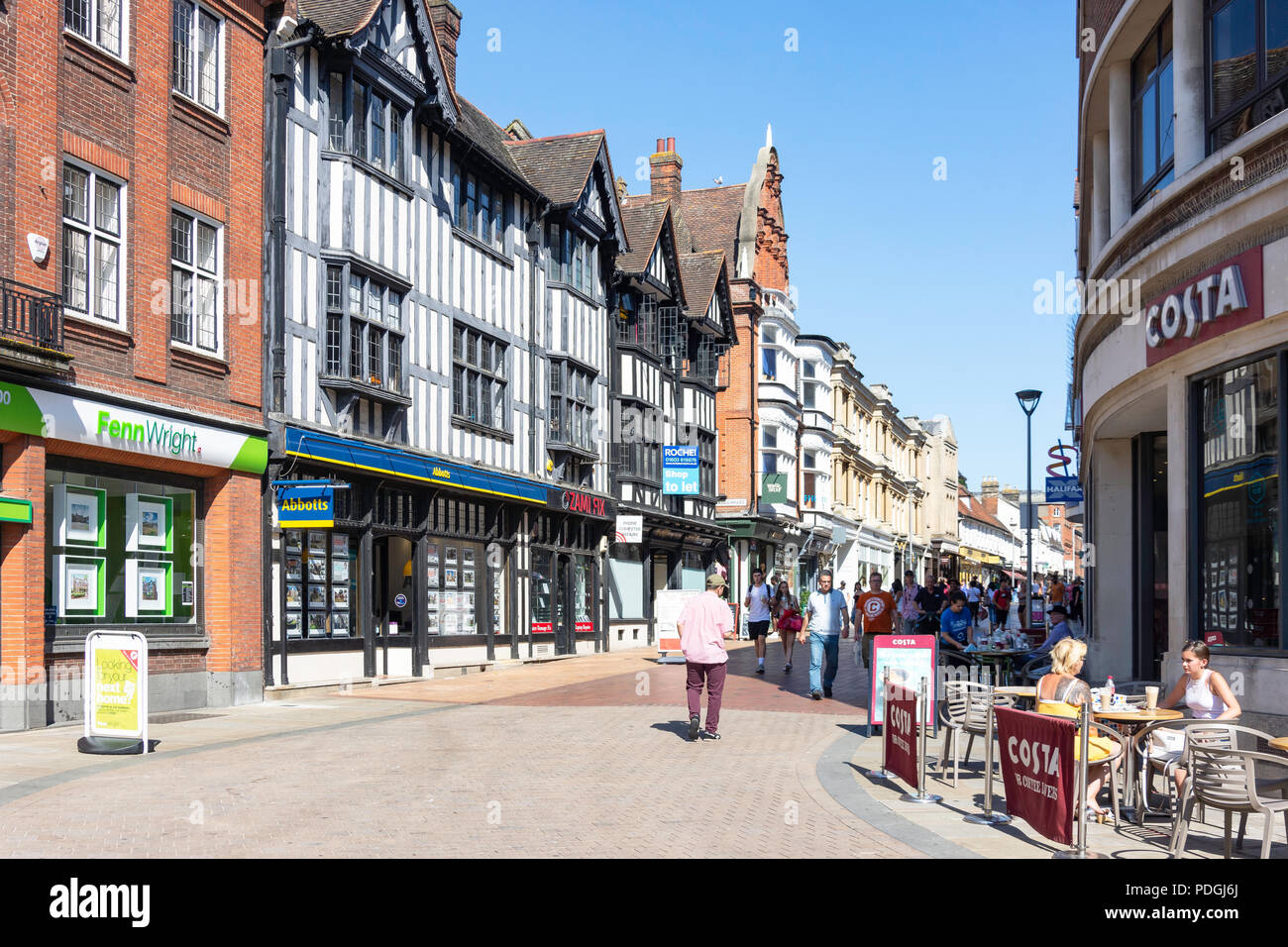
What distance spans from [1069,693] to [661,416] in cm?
2804

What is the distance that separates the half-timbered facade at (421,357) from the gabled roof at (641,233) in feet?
10.9

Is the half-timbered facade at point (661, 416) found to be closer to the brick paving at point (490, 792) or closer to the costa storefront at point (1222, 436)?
the brick paving at point (490, 792)

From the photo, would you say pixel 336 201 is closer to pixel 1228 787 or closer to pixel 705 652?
pixel 705 652

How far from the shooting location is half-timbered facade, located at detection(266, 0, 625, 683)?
776 inches

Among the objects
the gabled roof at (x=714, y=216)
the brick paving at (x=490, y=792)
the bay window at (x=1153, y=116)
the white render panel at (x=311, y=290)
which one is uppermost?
the gabled roof at (x=714, y=216)

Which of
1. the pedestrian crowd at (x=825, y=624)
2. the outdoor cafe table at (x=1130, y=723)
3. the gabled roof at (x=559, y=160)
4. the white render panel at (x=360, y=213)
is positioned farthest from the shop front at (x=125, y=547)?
the gabled roof at (x=559, y=160)

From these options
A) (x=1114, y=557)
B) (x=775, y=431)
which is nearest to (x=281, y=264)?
(x=1114, y=557)

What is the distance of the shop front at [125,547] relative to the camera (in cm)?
1404

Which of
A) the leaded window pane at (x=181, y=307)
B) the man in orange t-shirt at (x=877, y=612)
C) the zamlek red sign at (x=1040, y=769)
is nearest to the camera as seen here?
the zamlek red sign at (x=1040, y=769)

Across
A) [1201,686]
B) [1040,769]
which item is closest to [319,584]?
[1201,686]

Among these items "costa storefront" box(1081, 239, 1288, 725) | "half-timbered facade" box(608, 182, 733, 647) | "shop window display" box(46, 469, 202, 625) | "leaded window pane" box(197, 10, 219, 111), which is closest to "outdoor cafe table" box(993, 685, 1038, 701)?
"costa storefront" box(1081, 239, 1288, 725)

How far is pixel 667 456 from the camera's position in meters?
36.9

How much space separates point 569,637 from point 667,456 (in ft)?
26.1
